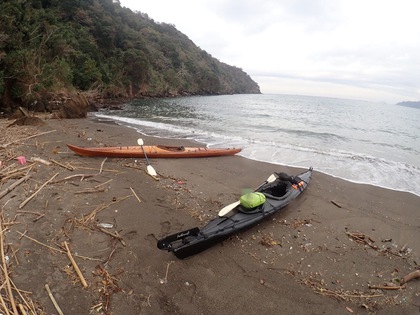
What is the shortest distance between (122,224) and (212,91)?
90590 mm

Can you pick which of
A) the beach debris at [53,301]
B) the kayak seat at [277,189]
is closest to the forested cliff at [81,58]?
the beach debris at [53,301]

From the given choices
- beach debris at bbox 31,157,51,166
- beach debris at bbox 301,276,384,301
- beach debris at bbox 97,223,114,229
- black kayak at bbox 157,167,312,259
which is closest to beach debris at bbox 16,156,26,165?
beach debris at bbox 31,157,51,166

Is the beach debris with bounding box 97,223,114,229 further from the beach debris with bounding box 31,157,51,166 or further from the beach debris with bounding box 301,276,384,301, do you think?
the beach debris with bounding box 31,157,51,166

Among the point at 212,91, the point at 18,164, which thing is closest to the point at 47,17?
the point at 18,164

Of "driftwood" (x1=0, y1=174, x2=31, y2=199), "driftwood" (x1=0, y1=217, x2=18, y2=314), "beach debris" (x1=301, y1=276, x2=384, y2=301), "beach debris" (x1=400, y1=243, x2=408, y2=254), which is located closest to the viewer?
"driftwood" (x1=0, y1=217, x2=18, y2=314)

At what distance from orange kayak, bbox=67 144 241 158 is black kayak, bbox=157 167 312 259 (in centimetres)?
397

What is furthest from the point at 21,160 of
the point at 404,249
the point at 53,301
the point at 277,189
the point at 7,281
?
the point at 404,249

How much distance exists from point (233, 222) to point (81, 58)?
36525 millimetres

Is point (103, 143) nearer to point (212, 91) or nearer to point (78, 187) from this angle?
point (78, 187)

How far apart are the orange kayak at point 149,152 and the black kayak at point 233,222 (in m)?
3.97

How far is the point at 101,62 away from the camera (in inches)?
1553

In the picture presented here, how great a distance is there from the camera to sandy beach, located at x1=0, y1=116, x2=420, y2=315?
11.9 ft

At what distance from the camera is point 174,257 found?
4.41 metres

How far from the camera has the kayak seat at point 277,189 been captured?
6874 millimetres
